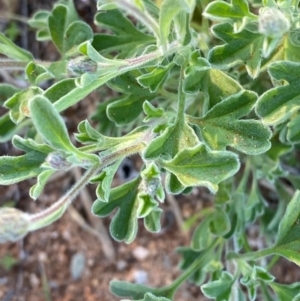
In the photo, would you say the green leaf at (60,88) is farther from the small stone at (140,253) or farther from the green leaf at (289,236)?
the small stone at (140,253)

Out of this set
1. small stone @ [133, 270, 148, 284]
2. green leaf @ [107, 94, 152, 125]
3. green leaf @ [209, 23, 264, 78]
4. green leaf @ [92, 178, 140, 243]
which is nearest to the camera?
green leaf @ [209, 23, 264, 78]

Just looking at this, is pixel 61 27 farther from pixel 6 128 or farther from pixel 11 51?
pixel 6 128

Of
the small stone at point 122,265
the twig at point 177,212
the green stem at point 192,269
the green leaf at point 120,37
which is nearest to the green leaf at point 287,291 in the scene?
the green stem at point 192,269

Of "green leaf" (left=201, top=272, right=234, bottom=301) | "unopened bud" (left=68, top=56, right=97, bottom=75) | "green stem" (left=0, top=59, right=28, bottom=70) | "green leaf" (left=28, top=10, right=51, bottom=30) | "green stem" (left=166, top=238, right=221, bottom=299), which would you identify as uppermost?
"unopened bud" (left=68, top=56, right=97, bottom=75)

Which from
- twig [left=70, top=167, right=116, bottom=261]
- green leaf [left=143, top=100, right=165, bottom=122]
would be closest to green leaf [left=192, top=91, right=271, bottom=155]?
green leaf [left=143, top=100, right=165, bottom=122]

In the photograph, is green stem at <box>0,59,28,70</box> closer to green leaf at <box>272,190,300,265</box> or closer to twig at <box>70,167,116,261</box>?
green leaf at <box>272,190,300,265</box>

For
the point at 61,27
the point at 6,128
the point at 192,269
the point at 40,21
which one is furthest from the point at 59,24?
the point at 192,269
